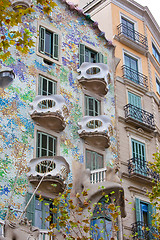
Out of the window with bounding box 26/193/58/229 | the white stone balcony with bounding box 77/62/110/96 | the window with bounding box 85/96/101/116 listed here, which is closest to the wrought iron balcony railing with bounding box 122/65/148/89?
the white stone balcony with bounding box 77/62/110/96

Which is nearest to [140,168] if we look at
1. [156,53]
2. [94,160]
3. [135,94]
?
[94,160]

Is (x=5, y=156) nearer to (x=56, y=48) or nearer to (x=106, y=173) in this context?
(x=106, y=173)

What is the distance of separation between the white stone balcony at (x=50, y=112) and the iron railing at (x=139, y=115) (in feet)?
18.5

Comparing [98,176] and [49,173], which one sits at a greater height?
[98,176]

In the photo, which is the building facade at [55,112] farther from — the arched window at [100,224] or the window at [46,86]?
the arched window at [100,224]

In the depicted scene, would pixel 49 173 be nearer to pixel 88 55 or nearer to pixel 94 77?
pixel 94 77

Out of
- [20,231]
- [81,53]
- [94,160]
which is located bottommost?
[20,231]

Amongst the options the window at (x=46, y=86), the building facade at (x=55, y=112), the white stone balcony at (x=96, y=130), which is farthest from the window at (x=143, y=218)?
the window at (x=46, y=86)

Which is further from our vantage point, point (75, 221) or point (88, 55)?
point (88, 55)

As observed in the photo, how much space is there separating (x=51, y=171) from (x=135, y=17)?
1568 centimetres

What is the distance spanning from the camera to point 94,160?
2331cm

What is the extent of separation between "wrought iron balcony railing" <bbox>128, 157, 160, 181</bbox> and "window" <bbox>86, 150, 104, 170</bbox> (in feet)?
6.49

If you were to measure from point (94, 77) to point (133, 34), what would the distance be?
24.7ft

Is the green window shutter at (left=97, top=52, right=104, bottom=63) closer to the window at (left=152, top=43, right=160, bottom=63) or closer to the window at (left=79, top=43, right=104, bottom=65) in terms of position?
the window at (left=79, top=43, right=104, bottom=65)
